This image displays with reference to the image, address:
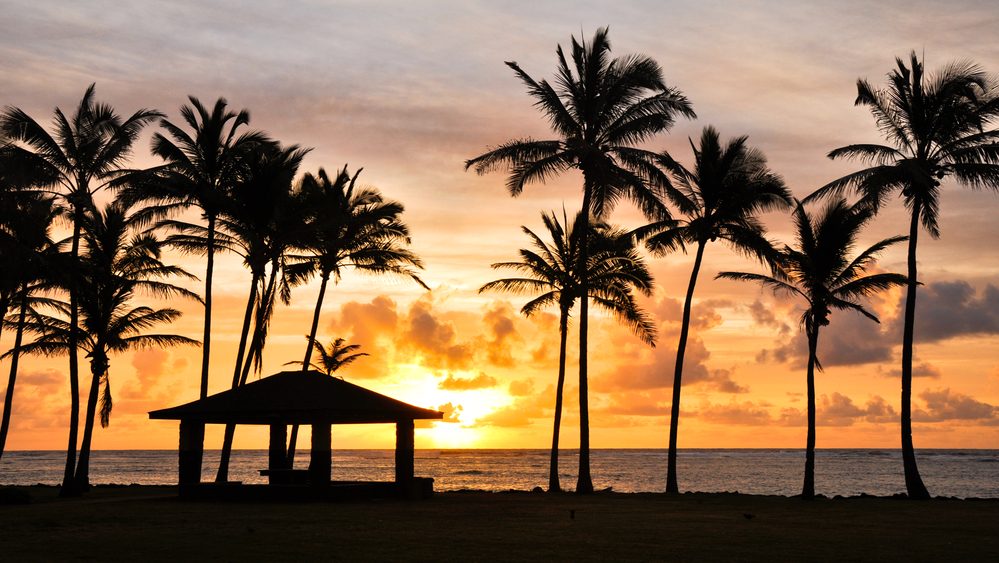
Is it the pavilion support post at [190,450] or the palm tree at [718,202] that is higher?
the palm tree at [718,202]

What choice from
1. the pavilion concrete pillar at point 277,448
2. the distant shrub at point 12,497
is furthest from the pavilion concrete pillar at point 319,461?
the distant shrub at point 12,497

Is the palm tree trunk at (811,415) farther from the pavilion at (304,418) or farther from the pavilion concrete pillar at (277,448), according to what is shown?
the pavilion concrete pillar at (277,448)

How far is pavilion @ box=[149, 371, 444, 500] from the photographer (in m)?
21.4

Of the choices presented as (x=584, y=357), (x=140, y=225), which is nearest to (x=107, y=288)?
(x=140, y=225)

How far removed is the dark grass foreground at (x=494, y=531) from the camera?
11922 millimetres

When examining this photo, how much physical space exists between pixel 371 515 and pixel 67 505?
871cm

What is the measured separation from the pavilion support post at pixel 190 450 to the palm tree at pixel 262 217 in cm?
371

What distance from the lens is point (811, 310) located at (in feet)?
86.0

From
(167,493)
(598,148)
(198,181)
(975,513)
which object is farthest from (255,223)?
(975,513)

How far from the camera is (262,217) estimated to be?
88.1 feet

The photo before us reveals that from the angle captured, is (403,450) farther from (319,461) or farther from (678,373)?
(678,373)

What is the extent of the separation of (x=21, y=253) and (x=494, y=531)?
14773mm

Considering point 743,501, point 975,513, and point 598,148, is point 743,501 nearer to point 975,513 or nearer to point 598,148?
point 975,513

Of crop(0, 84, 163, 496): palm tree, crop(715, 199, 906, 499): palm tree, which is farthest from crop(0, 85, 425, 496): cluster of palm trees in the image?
crop(715, 199, 906, 499): palm tree
